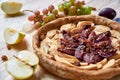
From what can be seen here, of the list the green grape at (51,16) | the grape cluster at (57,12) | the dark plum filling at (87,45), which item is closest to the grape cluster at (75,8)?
the grape cluster at (57,12)

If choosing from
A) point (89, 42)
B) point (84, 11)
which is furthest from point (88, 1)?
point (89, 42)

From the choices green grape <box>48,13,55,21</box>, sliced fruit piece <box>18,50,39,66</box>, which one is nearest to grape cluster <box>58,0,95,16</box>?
green grape <box>48,13,55,21</box>

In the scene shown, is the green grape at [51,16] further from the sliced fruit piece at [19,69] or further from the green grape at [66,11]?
the sliced fruit piece at [19,69]

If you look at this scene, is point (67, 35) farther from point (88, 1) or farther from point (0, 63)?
point (88, 1)

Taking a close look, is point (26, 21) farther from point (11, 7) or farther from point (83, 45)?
point (83, 45)

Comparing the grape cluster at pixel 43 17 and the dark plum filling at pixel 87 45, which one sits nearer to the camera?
the dark plum filling at pixel 87 45

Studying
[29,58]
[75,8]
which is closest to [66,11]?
[75,8]
